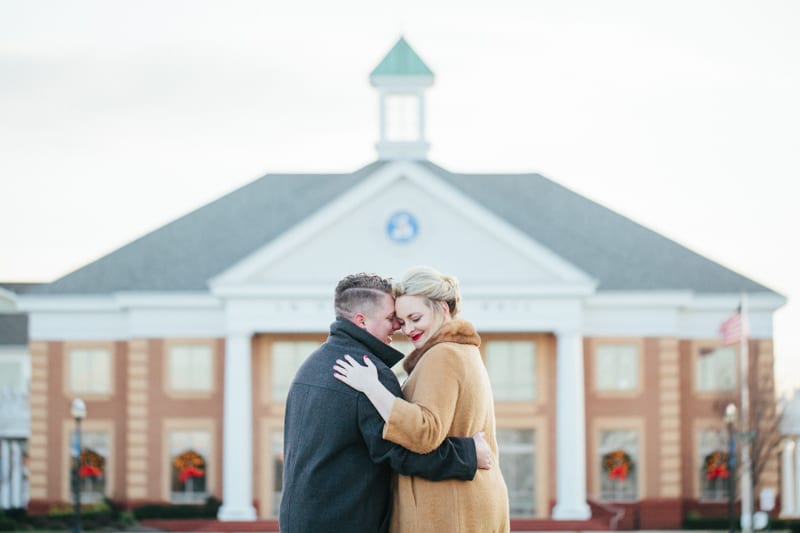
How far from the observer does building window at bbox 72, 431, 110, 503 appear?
37562 mm

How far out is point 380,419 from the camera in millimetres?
7730

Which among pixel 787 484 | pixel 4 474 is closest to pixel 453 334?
pixel 787 484

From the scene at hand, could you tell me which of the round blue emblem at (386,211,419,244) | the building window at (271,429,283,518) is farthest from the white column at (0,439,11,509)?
the round blue emblem at (386,211,419,244)

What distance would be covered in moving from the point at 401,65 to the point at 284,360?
8.17 metres

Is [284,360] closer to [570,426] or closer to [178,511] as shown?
[178,511]

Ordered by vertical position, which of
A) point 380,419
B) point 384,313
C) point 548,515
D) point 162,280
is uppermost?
point 162,280

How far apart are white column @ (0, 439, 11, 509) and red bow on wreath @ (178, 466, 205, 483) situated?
16.4 ft

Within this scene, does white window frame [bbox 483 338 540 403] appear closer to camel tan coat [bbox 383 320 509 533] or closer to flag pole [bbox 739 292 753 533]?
flag pole [bbox 739 292 753 533]

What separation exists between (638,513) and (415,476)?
97.5ft

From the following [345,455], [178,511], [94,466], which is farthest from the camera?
[94,466]

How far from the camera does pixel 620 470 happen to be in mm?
37000

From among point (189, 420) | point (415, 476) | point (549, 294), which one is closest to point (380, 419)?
point (415, 476)

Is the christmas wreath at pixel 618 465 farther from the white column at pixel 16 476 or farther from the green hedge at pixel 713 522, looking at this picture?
the white column at pixel 16 476

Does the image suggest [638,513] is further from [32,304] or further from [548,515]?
[32,304]
